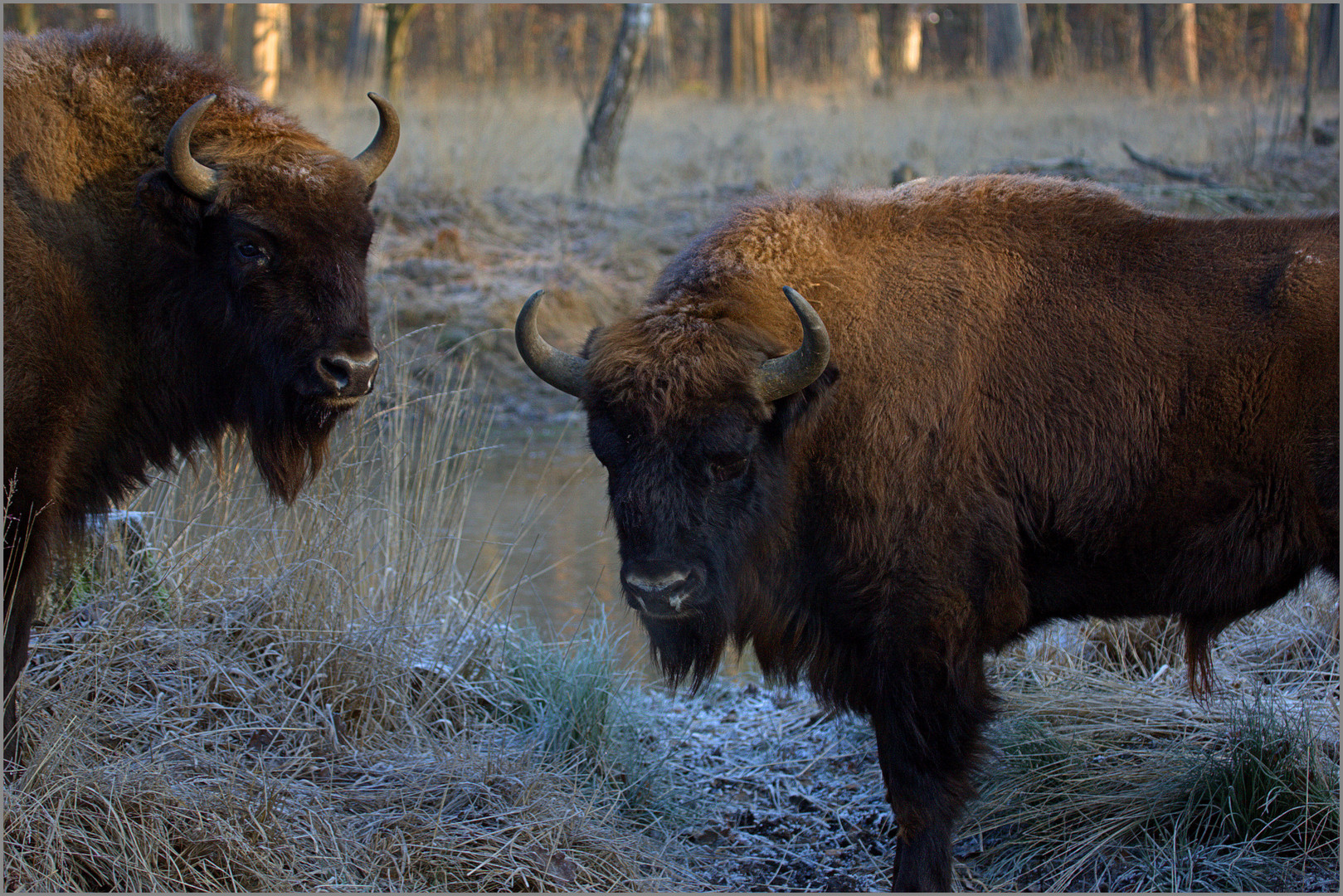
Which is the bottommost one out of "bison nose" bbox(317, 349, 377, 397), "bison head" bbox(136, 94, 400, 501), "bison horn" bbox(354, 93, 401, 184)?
"bison nose" bbox(317, 349, 377, 397)

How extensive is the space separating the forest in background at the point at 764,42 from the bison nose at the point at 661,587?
38.7ft

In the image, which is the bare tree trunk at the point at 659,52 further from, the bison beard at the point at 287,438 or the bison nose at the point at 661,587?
the bison nose at the point at 661,587

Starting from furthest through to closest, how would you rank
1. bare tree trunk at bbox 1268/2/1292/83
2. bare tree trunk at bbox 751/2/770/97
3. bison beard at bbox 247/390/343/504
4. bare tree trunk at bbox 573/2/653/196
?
bare tree trunk at bbox 751/2/770/97 → bare tree trunk at bbox 1268/2/1292/83 → bare tree trunk at bbox 573/2/653/196 → bison beard at bbox 247/390/343/504

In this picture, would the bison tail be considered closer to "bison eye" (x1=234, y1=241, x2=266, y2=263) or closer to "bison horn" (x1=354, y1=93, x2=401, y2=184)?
"bison horn" (x1=354, y1=93, x2=401, y2=184)

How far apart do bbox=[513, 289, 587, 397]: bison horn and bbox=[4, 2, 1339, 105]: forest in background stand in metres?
11.1

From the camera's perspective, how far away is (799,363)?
3.32 metres

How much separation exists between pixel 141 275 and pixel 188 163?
44cm

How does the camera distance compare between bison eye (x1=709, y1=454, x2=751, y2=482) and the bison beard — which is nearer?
bison eye (x1=709, y1=454, x2=751, y2=482)

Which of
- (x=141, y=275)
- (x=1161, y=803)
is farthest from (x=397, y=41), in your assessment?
(x=1161, y=803)

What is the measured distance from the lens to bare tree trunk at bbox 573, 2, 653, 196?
1514 centimetres

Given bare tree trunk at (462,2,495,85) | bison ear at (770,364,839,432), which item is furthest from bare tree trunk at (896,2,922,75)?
bison ear at (770,364,839,432)

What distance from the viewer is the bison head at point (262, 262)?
360 cm

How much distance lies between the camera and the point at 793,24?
38.6 metres

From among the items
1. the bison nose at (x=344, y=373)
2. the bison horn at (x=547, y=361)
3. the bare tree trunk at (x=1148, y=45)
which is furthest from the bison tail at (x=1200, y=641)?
the bare tree trunk at (x=1148, y=45)
